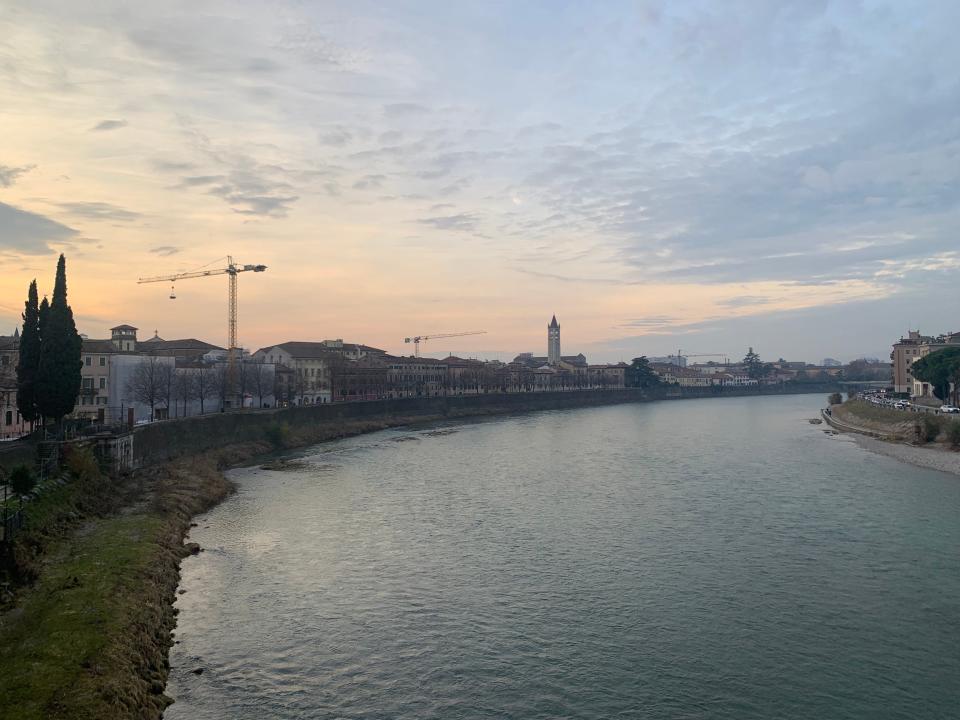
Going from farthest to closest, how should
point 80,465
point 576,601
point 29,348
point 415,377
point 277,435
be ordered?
point 415,377 < point 277,435 < point 29,348 < point 80,465 < point 576,601

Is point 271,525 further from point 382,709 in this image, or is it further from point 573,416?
point 573,416

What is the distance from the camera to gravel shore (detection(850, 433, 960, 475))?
146ft

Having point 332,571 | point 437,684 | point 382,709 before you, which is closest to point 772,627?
point 437,684

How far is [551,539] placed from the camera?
89.6 feet

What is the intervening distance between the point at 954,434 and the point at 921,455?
3.62 metres

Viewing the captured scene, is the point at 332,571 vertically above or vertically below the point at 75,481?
below

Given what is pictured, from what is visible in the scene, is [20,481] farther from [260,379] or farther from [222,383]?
[260,379]

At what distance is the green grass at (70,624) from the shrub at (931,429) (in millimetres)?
55222

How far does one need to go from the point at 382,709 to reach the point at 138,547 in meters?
12.4

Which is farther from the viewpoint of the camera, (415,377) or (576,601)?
(415,377)

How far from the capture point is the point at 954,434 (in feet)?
165

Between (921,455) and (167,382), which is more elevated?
(167,382)

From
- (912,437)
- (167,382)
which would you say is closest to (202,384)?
(167,382)

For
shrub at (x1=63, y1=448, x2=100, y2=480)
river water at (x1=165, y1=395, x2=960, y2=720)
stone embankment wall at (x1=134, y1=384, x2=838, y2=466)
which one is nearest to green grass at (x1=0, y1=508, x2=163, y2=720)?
river water at (x1=165, y1=395, x2=960, y2=720)
